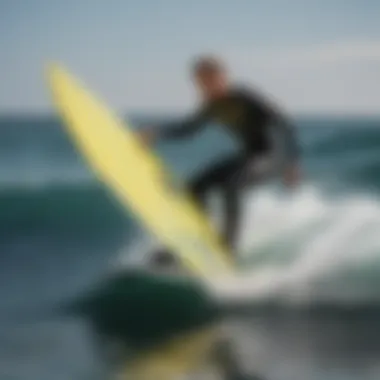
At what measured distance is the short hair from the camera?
1.70 meters

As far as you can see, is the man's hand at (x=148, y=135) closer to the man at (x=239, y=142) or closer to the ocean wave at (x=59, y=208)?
the man at (x=239, y=142)

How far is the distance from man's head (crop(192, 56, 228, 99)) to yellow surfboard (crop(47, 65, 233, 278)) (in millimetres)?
149

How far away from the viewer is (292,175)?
5.54ft

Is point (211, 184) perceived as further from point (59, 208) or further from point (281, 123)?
point (59, 208)

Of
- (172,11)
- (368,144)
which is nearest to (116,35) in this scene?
(172,11)

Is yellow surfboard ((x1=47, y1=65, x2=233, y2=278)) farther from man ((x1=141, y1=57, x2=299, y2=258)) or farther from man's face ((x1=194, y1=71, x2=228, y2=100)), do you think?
man's face ((x1=194, y1=71, x2=228, y2=100))

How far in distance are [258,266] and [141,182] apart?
0.25 m

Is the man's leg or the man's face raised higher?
the man's face

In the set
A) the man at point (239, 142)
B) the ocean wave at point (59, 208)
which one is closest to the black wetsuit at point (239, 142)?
the man at point (239, 142)

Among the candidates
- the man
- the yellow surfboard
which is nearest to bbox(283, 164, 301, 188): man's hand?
the man

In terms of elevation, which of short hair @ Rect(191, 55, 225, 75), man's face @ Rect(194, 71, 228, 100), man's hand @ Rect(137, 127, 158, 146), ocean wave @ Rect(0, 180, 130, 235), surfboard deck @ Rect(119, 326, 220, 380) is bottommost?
surfboard deck @ Rect(119, 326, 220, 380)

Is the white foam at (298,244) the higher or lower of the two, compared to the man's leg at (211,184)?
lower

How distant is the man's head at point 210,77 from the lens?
1694 millimetres

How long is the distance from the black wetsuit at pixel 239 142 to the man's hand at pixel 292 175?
0.05 feet
